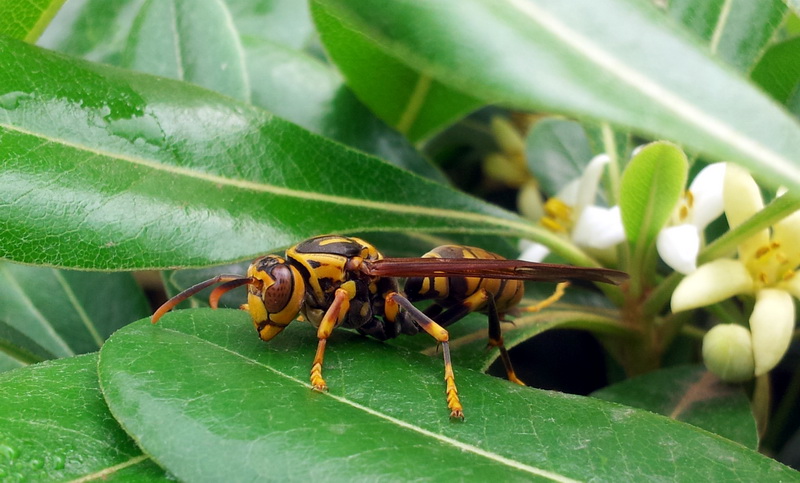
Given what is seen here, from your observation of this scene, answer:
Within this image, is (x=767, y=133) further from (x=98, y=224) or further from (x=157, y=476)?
(x=98, y=224)

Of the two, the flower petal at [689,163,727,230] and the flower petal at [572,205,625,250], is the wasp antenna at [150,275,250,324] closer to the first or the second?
the flower petal at [572,205,625,250]

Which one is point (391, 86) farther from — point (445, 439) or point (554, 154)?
point (445, 439)

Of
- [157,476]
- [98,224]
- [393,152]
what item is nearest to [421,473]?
[157,476]

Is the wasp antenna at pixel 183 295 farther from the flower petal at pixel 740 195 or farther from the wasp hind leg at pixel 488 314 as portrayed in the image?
the flower petal at pixel 740 195

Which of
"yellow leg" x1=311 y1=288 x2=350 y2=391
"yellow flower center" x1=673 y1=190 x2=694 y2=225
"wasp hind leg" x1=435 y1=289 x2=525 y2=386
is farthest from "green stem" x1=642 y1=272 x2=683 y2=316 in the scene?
"yellow leg" x1=311 y1=288 x2=350 y2=391

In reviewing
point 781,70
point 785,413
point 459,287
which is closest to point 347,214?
point 459,287
